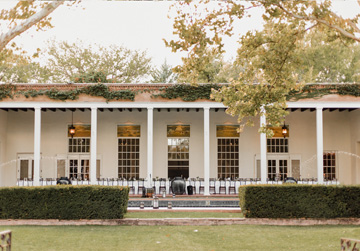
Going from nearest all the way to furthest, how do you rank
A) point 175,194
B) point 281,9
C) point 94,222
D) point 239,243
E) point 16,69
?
point 239,243, point 281,9, point 94,222, point 175,194, point 16,69

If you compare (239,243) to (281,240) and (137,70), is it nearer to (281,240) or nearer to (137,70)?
(281,240)

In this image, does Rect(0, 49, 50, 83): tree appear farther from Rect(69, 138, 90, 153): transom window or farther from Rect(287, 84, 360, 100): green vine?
Rect(287, 84, 360, 100): green vine

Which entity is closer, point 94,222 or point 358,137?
point 94,222

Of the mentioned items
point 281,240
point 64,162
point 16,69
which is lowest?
point 281,240

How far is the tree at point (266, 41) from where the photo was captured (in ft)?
31.4

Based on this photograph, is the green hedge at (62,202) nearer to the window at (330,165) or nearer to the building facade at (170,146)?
the building facade at (170,146)

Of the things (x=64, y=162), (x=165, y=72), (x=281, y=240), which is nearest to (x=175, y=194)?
(x=64, y=162)

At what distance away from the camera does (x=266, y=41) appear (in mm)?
11078

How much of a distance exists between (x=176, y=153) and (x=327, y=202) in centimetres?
1264

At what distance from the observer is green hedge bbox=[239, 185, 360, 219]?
12.1 meters

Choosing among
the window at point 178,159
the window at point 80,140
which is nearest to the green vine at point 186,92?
the window at point 178,159

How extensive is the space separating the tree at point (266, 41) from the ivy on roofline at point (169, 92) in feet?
25.1

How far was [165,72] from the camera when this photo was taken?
40.8m

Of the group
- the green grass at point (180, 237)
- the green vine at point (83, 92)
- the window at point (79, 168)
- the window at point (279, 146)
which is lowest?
the green grass at point (180, 237)
